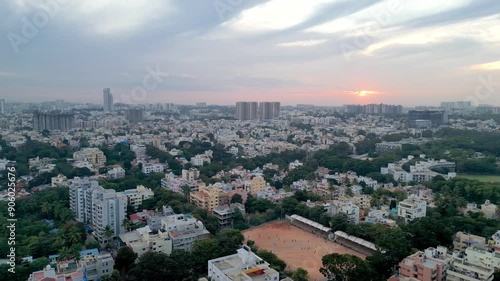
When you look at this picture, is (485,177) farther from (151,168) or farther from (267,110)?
(267,110)

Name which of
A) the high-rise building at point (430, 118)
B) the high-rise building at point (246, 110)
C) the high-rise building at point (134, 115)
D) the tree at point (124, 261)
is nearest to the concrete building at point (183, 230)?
the tree at point (124, 261)

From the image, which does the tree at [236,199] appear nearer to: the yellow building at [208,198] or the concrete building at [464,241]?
the yellow building at [208,198]

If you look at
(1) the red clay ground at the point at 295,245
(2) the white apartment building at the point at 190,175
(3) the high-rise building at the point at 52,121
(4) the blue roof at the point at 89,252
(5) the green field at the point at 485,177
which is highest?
(3) the high-rise building at the point at 52,121

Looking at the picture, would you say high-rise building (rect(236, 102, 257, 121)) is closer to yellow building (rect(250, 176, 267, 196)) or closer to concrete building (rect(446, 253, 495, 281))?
yellow building (rect(250, 176, 267, 196))

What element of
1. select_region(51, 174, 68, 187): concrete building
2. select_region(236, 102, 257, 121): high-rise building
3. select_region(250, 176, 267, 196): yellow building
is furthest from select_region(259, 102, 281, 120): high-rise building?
select_region(51, 174, 68, 187): concrete building

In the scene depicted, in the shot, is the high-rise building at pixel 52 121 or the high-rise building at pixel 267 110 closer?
the high-rise building at pixel 52 121

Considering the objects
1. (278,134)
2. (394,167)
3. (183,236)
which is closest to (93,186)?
(183,236)

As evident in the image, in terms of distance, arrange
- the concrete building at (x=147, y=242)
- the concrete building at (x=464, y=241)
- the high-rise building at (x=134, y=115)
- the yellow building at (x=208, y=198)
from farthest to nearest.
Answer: the high-rise building at (x=134, y=115) → the yellow building at (x=208, y=198) → the concrete building at (x=464, y=241) → the concrete building at (x=147, y=242)
